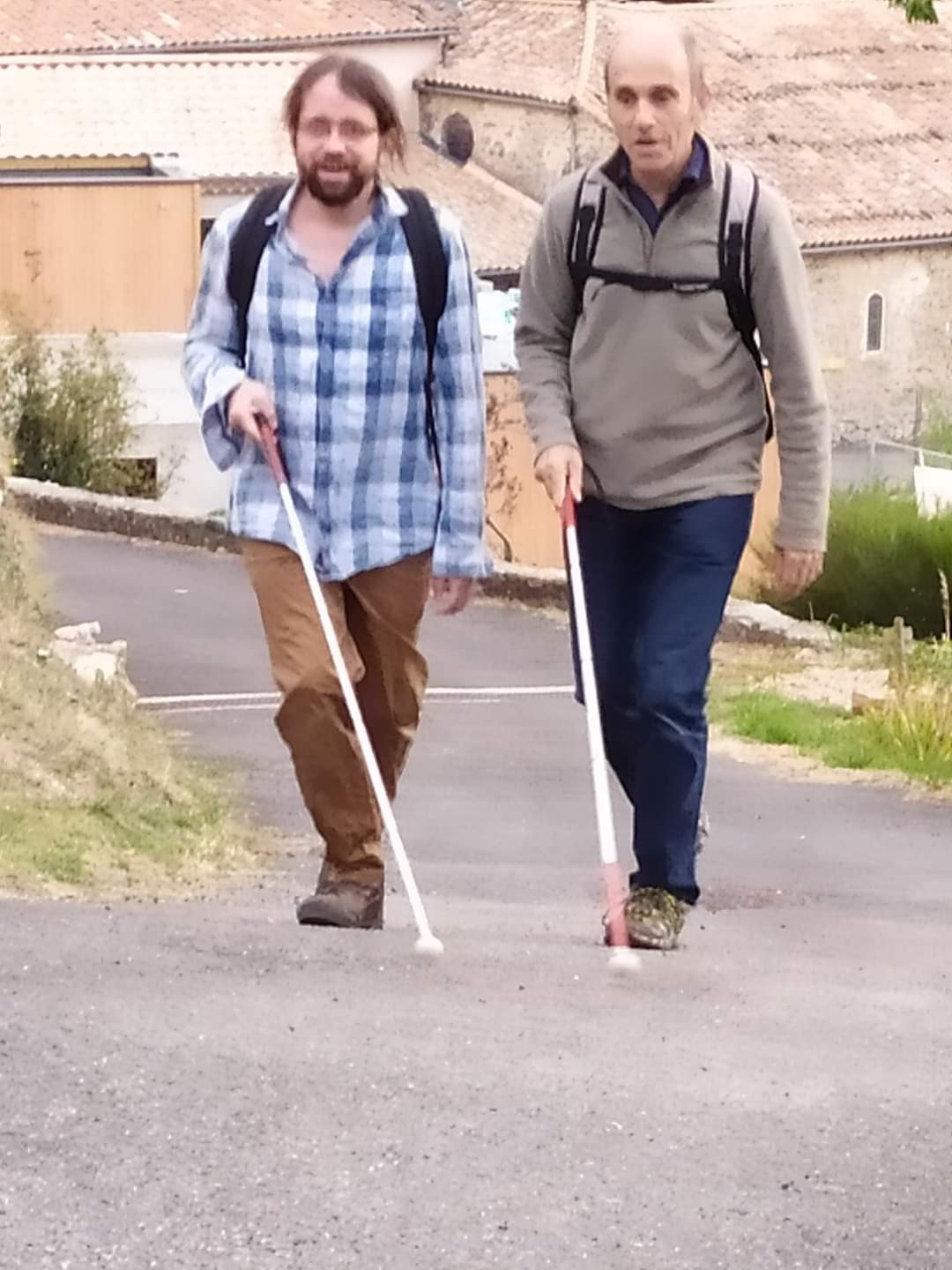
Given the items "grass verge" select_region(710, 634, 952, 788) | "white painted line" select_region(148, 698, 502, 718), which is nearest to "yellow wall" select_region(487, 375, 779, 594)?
"grass verge" select_region(710, 634, 952, 788)

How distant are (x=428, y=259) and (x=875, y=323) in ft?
124

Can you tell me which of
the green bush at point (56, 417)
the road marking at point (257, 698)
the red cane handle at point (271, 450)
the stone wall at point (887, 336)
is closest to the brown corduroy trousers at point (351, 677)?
the red cane handle at point (271, 450)

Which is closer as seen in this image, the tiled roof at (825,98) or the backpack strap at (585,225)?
the backpack strap at (585,225)

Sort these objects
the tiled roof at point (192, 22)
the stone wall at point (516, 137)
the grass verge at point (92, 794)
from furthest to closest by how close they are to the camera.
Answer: the tiled roof at point (192, 22), the stone wall at point (516, 137), the grass verge at point (92, 794)

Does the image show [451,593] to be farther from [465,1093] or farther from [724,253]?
[465,1093]

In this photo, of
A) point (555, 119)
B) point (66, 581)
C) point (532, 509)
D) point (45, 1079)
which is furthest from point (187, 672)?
point (555, 119)

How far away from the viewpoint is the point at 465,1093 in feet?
13.6

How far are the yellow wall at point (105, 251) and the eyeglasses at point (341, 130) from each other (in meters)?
19.3

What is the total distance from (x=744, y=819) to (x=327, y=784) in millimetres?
4502

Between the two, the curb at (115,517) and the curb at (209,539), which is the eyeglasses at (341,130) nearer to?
the curb at (209,539)

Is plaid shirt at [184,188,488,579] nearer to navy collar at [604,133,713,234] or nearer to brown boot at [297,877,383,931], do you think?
navy collar at [604,133,713,234]

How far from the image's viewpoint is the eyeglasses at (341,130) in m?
5.48

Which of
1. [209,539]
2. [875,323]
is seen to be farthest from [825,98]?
[209,539]

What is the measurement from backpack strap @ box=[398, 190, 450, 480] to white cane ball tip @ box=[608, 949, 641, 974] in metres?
1.23
